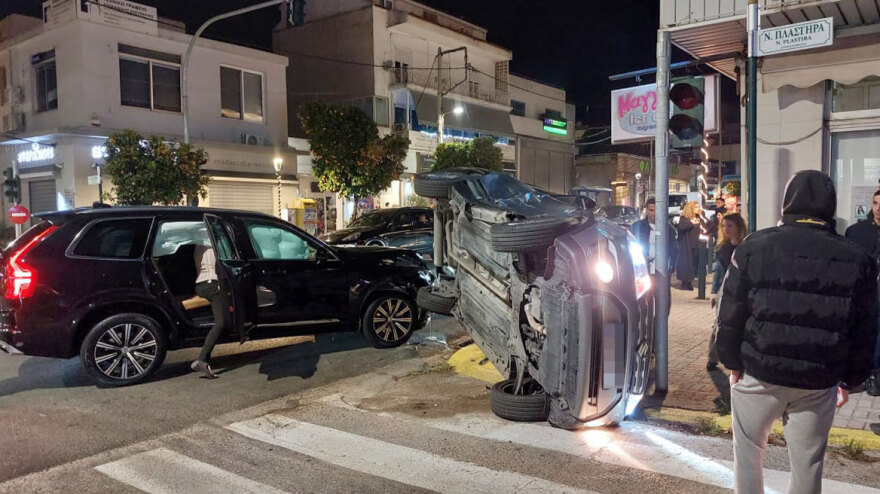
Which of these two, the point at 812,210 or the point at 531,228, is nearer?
the point at 812,210

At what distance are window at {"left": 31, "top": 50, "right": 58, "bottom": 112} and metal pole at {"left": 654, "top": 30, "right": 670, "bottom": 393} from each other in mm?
21917

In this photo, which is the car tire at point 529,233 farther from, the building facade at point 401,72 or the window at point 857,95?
the building facade at point 401,72

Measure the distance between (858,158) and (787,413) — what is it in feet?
23.2

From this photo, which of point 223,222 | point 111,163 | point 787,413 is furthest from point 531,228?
point 111,163

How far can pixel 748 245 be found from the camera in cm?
292

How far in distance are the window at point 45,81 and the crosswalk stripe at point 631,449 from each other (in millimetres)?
22049

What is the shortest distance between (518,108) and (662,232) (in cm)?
3539

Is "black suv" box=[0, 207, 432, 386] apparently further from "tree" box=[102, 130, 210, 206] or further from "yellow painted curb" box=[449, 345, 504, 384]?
"tree" box=[102, 130, 210, 206]

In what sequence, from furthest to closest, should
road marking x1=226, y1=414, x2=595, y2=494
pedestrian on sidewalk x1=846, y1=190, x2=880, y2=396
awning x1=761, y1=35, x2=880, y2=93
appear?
1. awning x1=761, y1=35, x2=880, y2=93
2. pedestrian on sidewalk x1=846, y1=190, x2=880, y2=396
3. road marking x1=226, y1=414, x2=595, y2=494

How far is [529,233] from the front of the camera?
4.43 m

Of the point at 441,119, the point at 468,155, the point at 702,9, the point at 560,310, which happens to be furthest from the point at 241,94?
the point at 560,310

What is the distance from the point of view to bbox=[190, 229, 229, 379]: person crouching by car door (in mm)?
6434

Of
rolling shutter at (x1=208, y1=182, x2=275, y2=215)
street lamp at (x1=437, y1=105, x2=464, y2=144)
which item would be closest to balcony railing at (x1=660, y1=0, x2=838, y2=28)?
rolling shutter at (x1=208, y1=182, x2=275, y2=215)

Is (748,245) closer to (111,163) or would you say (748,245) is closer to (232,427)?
(232,427)
